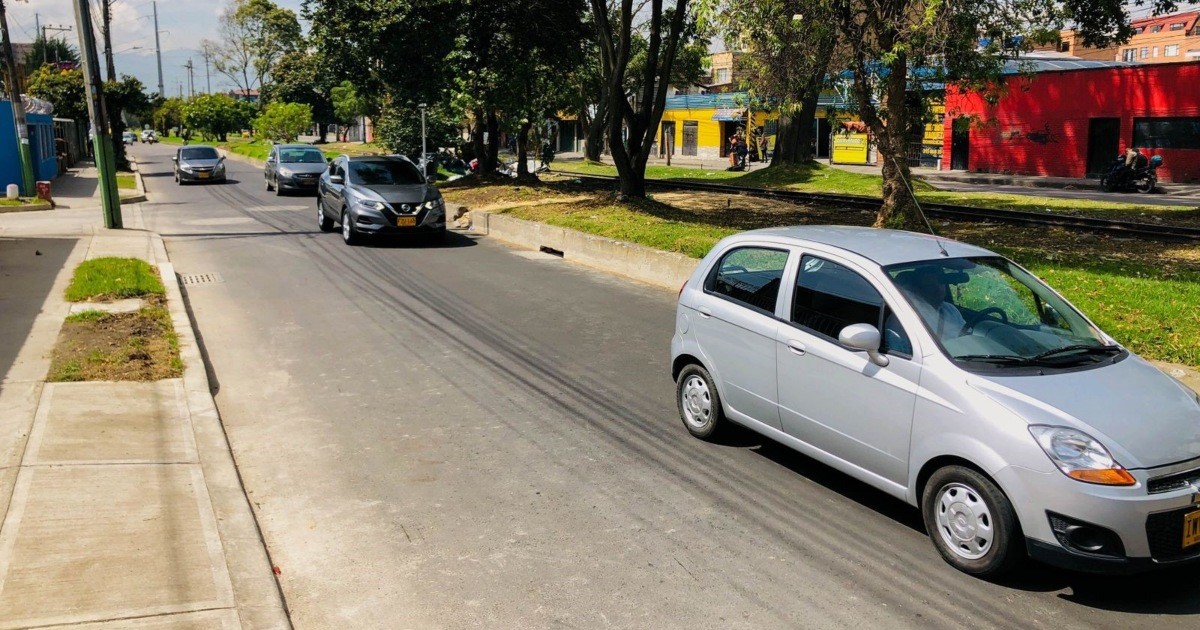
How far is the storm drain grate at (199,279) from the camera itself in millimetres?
13781

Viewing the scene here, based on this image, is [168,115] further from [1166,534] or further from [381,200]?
[1166,534]

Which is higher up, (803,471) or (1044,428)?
(1044,428)

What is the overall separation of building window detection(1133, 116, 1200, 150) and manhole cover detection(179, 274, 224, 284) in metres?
30.9

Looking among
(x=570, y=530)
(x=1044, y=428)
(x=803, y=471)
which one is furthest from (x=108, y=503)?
(x=1044, y=428)

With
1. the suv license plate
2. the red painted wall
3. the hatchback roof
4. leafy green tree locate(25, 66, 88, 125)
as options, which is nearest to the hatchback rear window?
the hatchback roof

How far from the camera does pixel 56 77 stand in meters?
49.2

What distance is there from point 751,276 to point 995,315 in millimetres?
1631

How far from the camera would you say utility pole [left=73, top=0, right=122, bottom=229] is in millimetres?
18781

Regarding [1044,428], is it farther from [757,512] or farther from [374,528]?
[374,528]

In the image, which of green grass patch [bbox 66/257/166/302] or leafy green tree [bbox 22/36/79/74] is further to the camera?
leafy green tree [bbox 22/36/79/74]

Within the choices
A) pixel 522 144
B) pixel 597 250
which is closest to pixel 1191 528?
pixel 597 250

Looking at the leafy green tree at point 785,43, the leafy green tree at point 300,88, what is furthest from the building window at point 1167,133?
the leafy green tree at point 300,88

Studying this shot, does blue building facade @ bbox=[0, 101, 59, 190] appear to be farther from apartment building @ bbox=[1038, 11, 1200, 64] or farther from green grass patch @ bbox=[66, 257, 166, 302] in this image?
apartment building @ bbox=[1038, 11, 1200, 64]

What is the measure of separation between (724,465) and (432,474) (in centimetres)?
195
